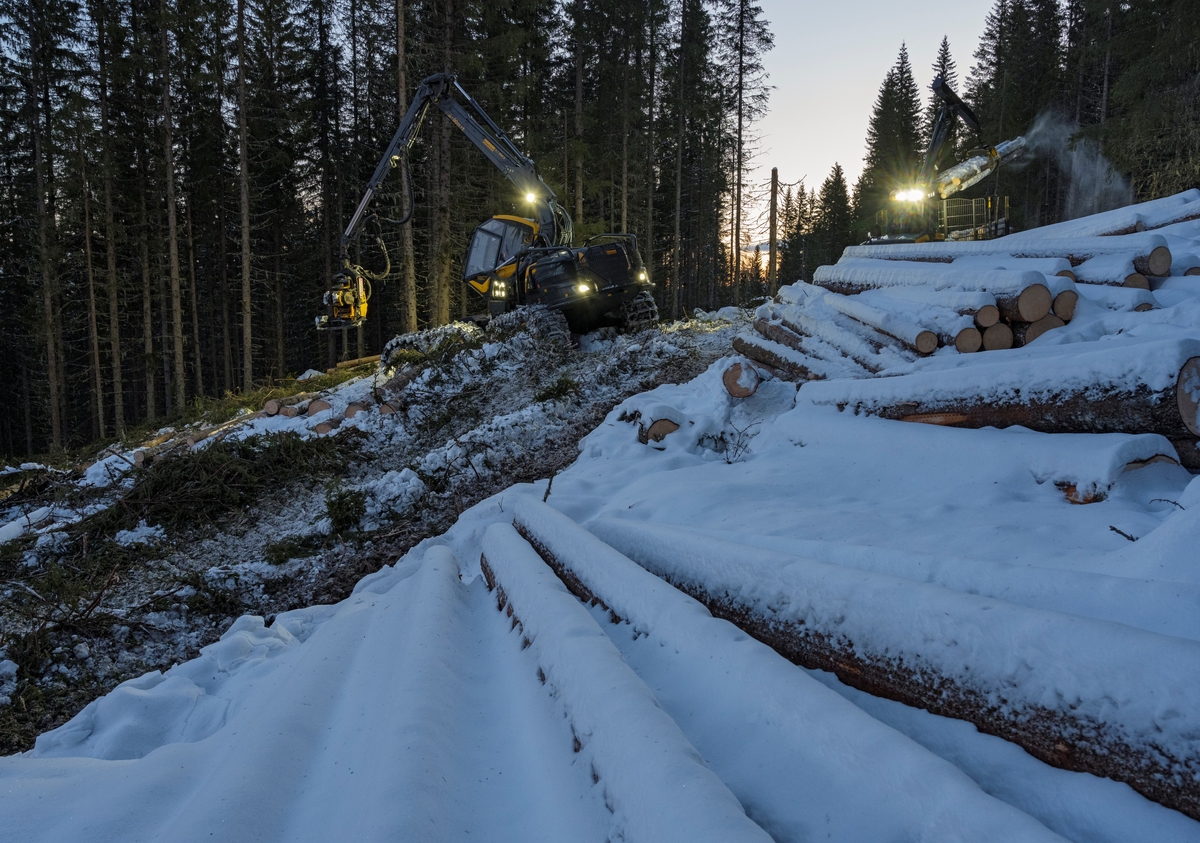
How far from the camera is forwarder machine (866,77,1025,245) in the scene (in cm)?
1255

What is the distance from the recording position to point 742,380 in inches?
230

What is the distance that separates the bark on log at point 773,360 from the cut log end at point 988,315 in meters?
1.43

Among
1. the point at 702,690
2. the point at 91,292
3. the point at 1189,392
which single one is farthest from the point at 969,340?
the point at 91,292

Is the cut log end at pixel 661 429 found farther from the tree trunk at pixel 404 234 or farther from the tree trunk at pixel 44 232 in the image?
the tree trunk at pixel 44 232

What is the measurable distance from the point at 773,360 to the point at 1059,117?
33.5m

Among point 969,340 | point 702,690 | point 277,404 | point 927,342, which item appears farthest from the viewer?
point 277,404

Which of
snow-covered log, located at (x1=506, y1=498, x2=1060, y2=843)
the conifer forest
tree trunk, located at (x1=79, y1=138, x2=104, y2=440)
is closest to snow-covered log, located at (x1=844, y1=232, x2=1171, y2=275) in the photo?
snow-covered log, located at (x1=506, y1=498, x2=1060, y2=843)

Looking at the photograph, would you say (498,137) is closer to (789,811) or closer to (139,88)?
(789,811)

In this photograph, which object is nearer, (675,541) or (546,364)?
(675,541)

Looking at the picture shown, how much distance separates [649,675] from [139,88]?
23.8 m

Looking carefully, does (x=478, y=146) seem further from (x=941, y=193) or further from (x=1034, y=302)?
(x=941, y=193)

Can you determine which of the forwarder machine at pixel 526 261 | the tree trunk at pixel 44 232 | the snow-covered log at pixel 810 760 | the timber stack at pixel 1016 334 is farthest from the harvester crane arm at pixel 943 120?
the tree trunk at pixel 44 232

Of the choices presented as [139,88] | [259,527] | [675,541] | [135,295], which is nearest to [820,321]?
[675,541]

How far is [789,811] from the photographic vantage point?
5.06 ft
